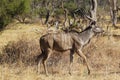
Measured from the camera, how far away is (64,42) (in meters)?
11.4

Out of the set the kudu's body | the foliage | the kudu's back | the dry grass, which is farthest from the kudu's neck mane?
the foliage

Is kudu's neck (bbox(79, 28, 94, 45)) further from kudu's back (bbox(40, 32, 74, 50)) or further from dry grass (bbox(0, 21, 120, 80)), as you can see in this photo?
dry grass (bbox(0, 21, 120, 80))

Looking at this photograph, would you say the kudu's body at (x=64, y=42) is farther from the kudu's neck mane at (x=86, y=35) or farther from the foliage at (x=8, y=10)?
the foliage at (x=8, y=10)

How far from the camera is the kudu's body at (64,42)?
36.9ft

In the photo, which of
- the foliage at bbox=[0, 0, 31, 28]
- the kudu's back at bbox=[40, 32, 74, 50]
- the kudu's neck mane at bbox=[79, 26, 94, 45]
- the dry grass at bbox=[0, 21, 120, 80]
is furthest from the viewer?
the foliage at bbox=[0, 0, 31, 28]

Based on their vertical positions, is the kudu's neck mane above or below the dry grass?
above

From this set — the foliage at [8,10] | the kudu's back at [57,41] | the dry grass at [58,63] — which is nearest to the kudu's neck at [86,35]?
the kudu's back at [57,41]

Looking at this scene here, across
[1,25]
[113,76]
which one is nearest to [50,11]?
[1,25]

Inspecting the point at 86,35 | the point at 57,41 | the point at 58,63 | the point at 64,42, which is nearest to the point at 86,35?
the point at 86,35

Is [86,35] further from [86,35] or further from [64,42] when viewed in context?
[64,42]

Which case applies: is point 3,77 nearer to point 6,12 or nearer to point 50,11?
point 6,12

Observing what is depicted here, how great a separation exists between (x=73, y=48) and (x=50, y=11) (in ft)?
96.9

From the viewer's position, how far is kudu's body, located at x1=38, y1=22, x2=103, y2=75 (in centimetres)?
1124

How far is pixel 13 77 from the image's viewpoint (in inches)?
410
